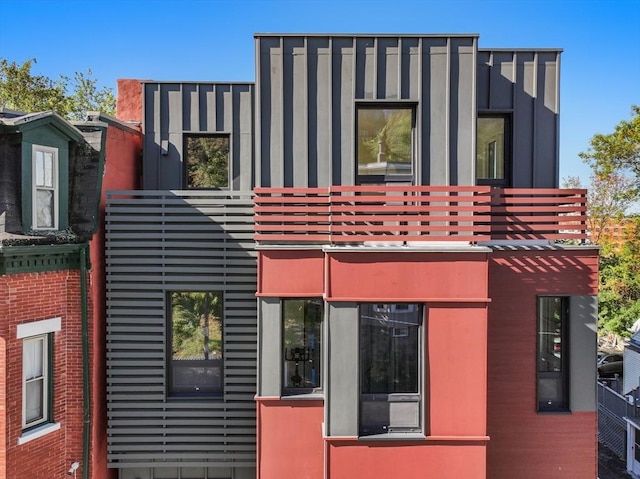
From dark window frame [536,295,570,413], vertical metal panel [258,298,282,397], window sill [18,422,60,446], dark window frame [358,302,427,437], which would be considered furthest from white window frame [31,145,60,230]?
dark window frame [536,295,570,413]

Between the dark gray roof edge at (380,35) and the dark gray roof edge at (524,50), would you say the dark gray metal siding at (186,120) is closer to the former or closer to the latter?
the dark gray roof edge at (380,35)

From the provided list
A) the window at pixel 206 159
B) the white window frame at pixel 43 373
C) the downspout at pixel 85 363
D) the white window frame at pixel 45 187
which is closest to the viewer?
the white window frame at pixel 43 373

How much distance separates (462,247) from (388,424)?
3061 mm

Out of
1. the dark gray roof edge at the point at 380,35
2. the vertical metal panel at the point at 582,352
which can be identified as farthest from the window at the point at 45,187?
the vertical metal panel at the point at 582,352

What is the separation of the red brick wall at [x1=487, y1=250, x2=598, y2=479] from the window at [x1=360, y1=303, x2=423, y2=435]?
1.67m

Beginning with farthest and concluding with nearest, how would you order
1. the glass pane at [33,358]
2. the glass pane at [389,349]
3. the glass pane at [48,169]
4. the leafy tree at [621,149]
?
the leafy tree at [621,149] → the glass pane at [48,169] → the glass pane at [33,358] → the glass pane at [389,349]

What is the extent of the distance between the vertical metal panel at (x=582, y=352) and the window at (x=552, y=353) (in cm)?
13

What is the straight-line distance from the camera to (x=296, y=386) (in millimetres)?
7277

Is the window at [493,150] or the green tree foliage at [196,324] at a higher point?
the window at [493,150]

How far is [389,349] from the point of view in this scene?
6461mm

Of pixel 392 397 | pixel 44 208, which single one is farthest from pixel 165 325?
pixel 392 397

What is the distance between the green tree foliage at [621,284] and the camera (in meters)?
18.7

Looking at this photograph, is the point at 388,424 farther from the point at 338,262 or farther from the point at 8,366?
the point at 8,366

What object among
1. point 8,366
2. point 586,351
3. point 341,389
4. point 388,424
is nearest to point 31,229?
point 8,366
